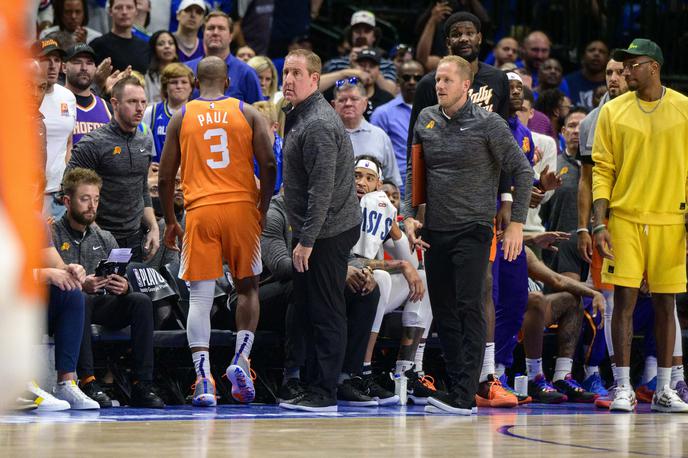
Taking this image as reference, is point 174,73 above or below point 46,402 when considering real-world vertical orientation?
above

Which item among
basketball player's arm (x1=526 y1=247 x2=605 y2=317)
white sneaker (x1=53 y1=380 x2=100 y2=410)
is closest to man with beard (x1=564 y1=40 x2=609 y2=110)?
basketball player's arm (x1=526 y1=247 x2=605 y2=317)

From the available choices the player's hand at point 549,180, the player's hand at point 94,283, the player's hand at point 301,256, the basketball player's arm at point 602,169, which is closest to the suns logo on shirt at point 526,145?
the player's hand at point 549,180

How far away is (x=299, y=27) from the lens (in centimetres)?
1197

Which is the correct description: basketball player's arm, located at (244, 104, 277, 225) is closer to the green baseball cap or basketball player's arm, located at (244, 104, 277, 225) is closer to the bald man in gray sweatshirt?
the bald man in gray sweatshirt

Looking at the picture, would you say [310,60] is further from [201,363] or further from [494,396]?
[494,396]

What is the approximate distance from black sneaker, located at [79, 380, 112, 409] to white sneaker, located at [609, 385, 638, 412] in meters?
2.99

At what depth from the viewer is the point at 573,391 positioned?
7816 mm

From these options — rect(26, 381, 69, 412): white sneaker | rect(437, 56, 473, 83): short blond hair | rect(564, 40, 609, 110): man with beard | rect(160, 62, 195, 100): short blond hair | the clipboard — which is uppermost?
rect(564, 40, 609, 110): man with beard

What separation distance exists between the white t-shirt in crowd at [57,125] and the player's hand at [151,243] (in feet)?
2.30

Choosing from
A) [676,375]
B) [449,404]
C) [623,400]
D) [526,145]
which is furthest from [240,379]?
[676,375]

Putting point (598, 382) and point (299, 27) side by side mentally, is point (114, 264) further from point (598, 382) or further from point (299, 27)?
point (299, 27)

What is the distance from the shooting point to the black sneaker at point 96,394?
252 inches

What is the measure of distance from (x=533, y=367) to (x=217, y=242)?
98.7 inches

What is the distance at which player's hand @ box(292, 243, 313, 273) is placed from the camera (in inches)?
243
